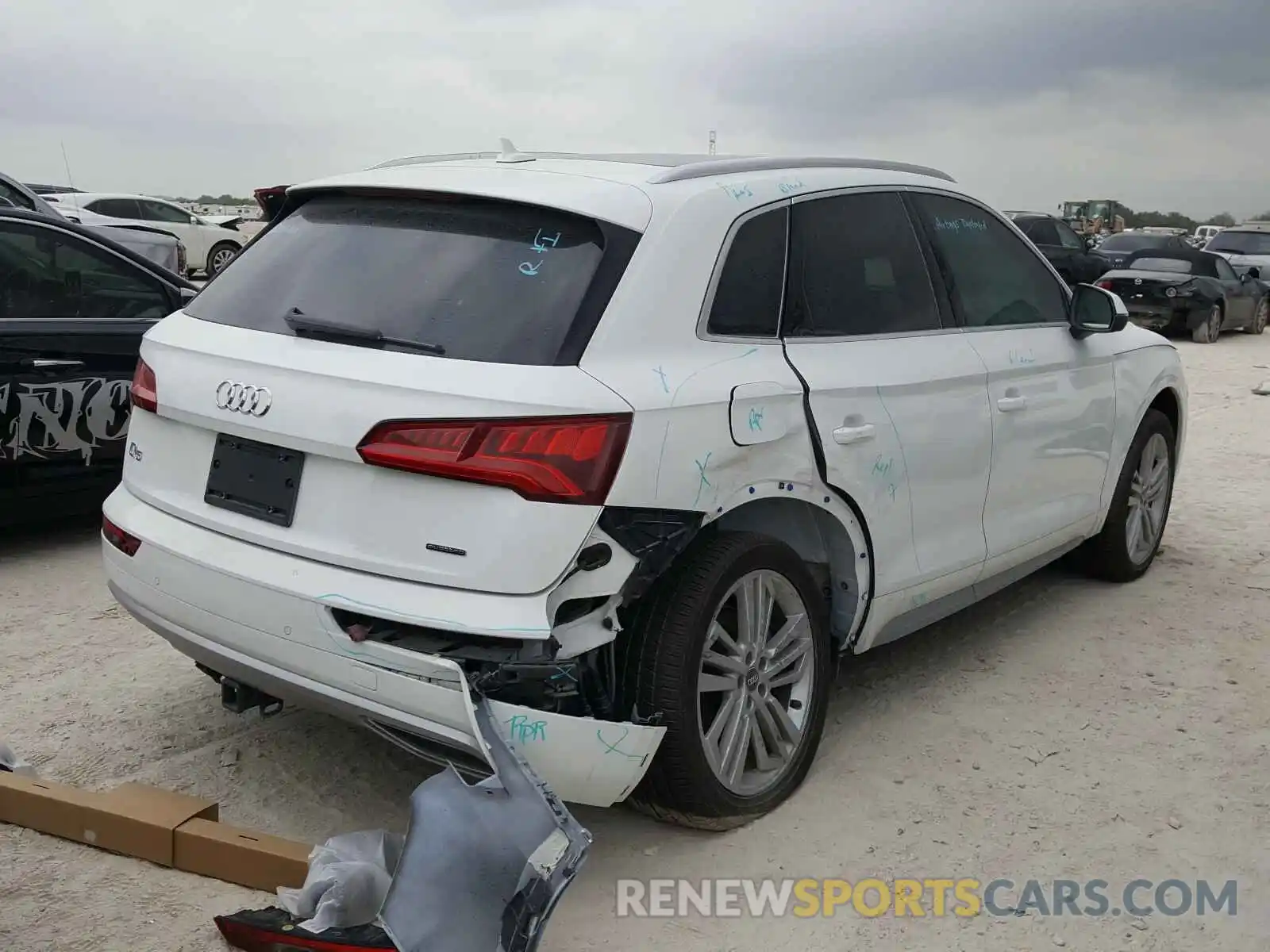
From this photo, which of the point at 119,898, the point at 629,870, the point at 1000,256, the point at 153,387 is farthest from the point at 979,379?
the point at 119,898

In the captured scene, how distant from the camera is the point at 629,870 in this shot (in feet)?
10.7

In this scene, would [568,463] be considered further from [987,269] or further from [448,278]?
[987,269]

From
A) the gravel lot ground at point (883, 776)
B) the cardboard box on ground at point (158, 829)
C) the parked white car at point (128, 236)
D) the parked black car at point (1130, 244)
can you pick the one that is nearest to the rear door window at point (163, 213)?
the parked white car at point (128, 236)

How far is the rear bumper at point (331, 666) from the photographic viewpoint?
9.04ft

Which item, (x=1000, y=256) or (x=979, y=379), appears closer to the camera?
(x=979, y=379)

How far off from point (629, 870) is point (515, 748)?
693 millimetres

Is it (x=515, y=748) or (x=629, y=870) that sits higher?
(x=515, y=748)

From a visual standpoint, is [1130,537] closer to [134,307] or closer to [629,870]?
[629,870]

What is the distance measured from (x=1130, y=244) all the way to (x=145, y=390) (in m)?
21.6

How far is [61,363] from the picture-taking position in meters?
5.59

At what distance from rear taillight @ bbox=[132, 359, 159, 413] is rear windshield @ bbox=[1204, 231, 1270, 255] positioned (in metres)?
22.8

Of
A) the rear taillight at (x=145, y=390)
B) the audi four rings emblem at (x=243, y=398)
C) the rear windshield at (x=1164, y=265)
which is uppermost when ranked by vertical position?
the rear windshield at (x=1164, y=265)

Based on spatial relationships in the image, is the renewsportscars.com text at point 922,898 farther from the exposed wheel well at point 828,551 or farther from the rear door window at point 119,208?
the rear door window at point 119,208

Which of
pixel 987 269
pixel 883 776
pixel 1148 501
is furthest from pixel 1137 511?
pixel 883 776
